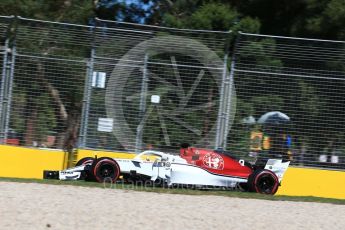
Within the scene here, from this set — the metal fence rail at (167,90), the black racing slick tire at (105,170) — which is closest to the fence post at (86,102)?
the metal fence rail at (167,90)

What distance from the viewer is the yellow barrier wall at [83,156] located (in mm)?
13453

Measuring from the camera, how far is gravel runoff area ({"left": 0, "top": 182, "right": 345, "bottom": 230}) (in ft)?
24.6

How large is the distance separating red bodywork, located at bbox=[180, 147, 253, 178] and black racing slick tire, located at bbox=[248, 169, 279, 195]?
0.27 metres

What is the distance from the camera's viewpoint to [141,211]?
8.30 meters

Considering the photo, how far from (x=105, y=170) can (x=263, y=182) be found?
3.23 m

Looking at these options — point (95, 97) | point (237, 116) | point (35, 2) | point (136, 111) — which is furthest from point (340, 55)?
point (35, 2)

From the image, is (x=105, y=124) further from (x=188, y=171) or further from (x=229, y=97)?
(x=229, y=97)

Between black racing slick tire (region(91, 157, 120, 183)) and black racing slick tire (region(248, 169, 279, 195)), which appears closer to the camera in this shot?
black racing slick tire (region(91, 157, 120, 183))

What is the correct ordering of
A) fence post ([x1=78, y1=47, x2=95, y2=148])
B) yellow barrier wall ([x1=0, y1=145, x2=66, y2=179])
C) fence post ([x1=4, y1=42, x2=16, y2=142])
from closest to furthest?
fence post ([x1=4, y1=42, x2=16, y2=142]) → yellow barrier wall ([x1=0, y1=145, x2=66, y2=179]) → fence post ([x1=78, y1=47, x2=95, y2=148])

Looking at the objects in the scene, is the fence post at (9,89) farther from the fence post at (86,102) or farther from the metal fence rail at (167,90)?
the fence post at (86,102)

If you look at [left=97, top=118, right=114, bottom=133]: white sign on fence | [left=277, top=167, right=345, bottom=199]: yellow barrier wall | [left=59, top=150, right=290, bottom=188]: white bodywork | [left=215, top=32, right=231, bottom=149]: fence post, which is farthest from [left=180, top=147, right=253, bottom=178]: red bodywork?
[left=97, top=118, right=114, bottom=133]: white sign on fence

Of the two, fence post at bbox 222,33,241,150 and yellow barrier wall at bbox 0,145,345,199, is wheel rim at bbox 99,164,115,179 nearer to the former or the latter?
yellow barrier wall at bbox 0,145,345,199

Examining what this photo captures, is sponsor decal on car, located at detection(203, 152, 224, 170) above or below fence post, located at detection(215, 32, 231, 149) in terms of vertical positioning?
below

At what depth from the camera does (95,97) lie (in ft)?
44.8
